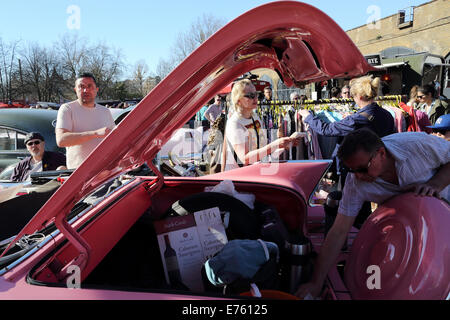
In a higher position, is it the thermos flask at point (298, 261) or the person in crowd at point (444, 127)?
the person in crowd at point (444, 127)

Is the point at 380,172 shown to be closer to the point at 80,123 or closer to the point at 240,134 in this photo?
the point at 240,134

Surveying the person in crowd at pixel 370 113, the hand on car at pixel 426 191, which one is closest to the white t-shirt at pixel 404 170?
the hand on car at pixel 426 191

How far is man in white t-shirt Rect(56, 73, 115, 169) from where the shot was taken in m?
3.18

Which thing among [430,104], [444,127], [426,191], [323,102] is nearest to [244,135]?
[426,191]

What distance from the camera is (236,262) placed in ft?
4.05

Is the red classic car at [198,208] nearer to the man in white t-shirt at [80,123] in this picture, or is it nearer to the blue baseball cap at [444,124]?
the man in white t-shirt at [80,123]

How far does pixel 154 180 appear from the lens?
2.27 metres

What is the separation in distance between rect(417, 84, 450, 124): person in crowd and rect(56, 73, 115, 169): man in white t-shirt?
555 centimetres

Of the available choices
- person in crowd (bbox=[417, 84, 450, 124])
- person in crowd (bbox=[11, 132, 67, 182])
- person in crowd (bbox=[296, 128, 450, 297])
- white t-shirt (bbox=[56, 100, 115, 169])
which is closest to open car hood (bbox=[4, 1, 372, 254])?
person in crowd (bbox=[296, 128, 450, 297])

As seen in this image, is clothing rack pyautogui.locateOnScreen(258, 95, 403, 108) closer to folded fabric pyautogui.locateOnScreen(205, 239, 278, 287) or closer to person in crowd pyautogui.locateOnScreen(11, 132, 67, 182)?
person in crowd pyautogui.locateOnScreen(11, 132, 67, 182)

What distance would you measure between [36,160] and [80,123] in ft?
4.02

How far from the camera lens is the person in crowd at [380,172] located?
1563 millimetres

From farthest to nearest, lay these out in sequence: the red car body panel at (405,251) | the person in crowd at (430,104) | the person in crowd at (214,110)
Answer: the person in crowd at (214,110)
the person in crowd at (430,104)
the red car body panel at (405,251)

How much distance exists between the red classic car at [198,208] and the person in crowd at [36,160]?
2.36 metres
